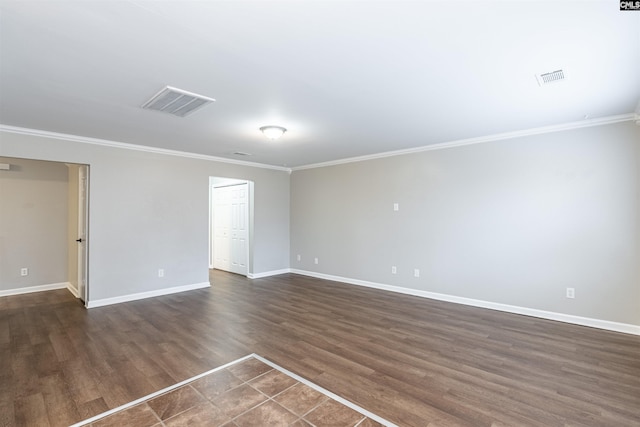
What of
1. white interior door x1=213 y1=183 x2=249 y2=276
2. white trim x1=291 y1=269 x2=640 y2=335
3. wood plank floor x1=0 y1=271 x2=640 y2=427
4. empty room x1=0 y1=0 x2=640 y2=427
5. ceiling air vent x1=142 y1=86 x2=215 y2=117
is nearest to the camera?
empty room x1=0 y1=0 x2=640 y2=427

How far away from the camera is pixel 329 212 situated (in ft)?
21.4

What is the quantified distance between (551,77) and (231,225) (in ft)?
21.2

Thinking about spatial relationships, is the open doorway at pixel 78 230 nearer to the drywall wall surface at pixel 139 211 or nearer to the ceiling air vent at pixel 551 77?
the drywall wall surface at pixel 139 211

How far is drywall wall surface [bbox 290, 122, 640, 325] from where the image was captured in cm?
358

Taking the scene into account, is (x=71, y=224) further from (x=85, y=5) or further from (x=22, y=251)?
(x=85, y=5)

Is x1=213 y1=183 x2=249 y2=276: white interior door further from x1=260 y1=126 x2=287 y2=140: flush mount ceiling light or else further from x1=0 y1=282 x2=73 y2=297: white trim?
x1=260 y1=126 x2=287 y2=140: flush mount ceiling light

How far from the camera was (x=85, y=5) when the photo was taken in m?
1.63

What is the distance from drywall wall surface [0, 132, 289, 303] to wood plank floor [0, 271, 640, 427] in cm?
68

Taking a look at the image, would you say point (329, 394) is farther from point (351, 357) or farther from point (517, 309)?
point (517, 309)

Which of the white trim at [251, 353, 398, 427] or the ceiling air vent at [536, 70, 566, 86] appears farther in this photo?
the ceiling air vent at [536, 70, 566, 86]

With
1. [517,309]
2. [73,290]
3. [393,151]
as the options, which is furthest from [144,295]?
[517,309]

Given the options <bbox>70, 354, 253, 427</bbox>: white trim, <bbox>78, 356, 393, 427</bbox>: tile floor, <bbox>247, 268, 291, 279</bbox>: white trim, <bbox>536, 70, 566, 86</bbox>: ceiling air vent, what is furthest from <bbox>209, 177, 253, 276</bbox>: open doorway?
<bbox>536, 70, 566, 86</bbox>: ceiling air vent

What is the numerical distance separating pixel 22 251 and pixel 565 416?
774 cm

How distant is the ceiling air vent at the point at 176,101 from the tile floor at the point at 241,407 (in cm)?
253
